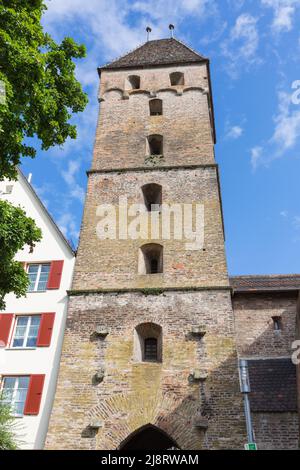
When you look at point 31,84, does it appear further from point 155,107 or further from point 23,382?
point 155,107

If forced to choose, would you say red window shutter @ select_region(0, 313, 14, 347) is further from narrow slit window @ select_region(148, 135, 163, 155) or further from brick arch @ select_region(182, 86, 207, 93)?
brick arch @ select_region(182, 86, 207, 93)

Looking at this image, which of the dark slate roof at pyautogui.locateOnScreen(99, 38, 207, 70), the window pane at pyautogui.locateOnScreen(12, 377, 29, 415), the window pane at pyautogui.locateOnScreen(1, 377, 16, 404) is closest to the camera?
the window pane at pyautogui.locateOnScreen(1, 377, 16, 404)

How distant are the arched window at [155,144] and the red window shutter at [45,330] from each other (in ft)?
27.7

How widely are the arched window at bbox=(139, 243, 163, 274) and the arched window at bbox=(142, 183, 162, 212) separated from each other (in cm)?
179

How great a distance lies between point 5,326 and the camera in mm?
14852

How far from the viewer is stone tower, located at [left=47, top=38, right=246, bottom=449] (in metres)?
12.6

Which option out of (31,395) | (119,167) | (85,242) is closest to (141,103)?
(119,167)

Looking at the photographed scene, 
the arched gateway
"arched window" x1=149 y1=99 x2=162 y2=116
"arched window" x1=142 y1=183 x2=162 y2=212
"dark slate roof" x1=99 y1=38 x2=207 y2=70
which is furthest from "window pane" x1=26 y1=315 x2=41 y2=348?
"dark slate roof" x1=99 y1=38 x2=207 y2=70

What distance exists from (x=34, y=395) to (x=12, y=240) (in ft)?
19.6

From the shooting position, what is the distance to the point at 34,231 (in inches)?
387

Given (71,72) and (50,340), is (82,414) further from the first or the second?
(71,72)

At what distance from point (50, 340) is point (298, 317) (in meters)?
7.34

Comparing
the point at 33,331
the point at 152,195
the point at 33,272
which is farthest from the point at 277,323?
the point at 33,272

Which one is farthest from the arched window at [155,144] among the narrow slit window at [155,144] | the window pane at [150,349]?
the window pane at [150,349]
